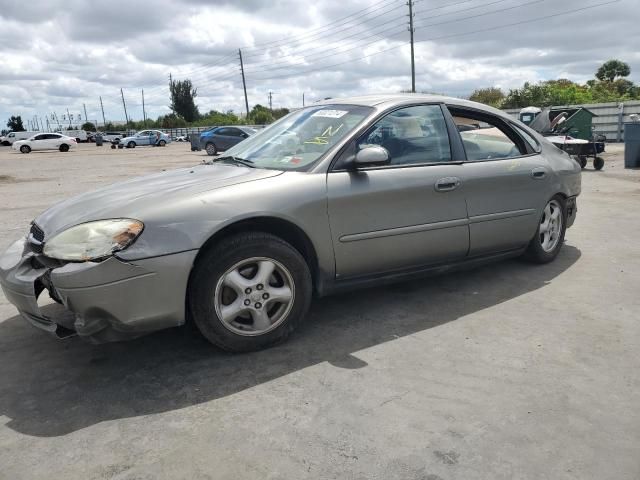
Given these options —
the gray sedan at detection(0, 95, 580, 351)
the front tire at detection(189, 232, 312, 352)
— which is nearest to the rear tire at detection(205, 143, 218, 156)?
the gray sedan at detection(0, 95, 580, 351)

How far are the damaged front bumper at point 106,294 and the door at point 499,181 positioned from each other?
2260mm

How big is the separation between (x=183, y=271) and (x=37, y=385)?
3.30 ft

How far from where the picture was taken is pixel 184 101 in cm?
8588

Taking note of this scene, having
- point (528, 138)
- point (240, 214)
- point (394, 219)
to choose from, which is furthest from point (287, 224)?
point (528, 138)

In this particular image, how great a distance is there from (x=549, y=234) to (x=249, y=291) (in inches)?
122

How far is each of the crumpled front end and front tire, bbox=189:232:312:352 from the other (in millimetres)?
129

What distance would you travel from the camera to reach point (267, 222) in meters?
3.24

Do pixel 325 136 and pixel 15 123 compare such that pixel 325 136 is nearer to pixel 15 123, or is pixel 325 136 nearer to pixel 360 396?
pixel 360 396

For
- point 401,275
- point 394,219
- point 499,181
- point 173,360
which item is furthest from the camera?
point 499,181

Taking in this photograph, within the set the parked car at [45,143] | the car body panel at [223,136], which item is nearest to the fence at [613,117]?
the car body panel at [223,136]

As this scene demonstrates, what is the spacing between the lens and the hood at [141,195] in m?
2.96

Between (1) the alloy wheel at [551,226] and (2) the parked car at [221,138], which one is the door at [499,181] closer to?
(1) the alloy wheel at [551,226]

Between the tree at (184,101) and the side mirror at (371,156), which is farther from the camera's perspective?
the tree at (184,101)

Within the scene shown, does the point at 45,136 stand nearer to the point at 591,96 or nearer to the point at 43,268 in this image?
the point at 591,96
